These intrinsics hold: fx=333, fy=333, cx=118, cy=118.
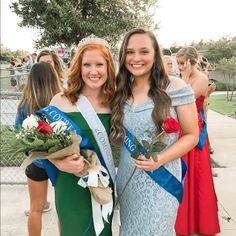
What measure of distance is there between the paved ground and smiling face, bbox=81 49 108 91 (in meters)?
1.58

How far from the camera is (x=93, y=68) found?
5.60ft

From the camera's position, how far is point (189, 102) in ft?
5.32

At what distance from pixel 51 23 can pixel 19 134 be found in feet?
5.62

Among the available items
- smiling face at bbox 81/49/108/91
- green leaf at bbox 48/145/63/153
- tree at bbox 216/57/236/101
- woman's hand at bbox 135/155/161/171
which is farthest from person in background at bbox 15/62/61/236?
tree at bbox 216/57/236/101

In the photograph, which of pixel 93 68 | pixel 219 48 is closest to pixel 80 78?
pixel 93 68

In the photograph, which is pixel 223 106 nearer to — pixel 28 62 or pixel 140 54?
pixel 140 54

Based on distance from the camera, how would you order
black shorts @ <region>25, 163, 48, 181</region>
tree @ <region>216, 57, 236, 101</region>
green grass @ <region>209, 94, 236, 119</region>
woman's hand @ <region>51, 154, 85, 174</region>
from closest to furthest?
woman's hand @ <region>51, 154, 85, 174</region> < black shorts @ <region>25, 163, 48, 181</region> < tree @ <region>216, 57, 236, 101</region> < green grass @ <region>209, 94, 236, 119</region>

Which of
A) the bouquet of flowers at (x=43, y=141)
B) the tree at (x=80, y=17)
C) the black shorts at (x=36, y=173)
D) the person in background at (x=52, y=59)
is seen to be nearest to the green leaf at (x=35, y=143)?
the bouquet of flowers at (x=43, y=141)

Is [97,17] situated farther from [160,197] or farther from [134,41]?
[160,197]

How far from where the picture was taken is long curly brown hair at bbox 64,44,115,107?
1742mm

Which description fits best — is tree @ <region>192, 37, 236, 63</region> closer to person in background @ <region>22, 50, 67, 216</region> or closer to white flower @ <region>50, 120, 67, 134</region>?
person in background @ <region>22, 50, 67, 216</region>

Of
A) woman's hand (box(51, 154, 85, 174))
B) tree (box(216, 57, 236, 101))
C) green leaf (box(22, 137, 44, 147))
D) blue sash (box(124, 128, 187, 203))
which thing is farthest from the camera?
tree (box(216, 57, 236, 101))

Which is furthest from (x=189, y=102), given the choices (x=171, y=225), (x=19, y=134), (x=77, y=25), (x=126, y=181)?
(x=77, y=25)

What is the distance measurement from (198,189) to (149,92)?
52.6 inches
